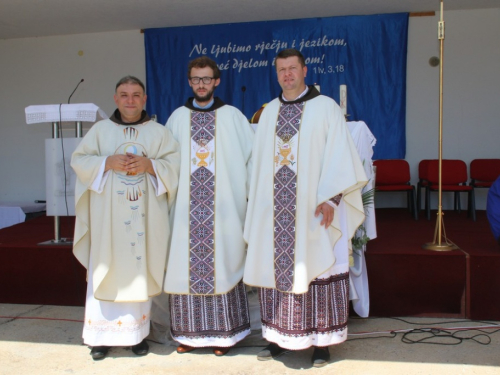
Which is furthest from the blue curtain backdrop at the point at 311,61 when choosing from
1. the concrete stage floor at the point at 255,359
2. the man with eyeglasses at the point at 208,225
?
the man with eyeglasses at the point at 208,225

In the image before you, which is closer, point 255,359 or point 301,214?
point 301,214

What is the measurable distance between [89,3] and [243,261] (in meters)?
4.67

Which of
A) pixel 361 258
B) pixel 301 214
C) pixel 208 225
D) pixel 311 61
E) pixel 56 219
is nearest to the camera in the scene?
pixel 301 214

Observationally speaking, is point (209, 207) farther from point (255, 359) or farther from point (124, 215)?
point (255, 359)

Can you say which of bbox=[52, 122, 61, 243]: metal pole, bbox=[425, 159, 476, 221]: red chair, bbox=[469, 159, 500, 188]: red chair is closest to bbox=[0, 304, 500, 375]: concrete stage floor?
bbox=[52, 122, 61, 243]: metal pole

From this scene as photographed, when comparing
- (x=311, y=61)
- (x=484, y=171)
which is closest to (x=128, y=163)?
(x=311, y=61)

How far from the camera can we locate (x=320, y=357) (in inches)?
118

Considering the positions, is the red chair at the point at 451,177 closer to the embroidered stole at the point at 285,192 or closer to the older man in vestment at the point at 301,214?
the older man in vestment at the point at 301,214

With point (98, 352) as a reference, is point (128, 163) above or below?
above

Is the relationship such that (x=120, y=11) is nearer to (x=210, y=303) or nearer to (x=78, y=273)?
(x=78, y=273)

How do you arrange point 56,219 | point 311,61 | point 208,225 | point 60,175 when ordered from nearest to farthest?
point 208,225 → point 60,175 → point 56,219 → point 311,61

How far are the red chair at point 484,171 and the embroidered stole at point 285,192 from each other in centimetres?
428

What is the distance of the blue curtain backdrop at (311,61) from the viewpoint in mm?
6898

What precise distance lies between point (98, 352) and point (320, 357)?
131 cm
